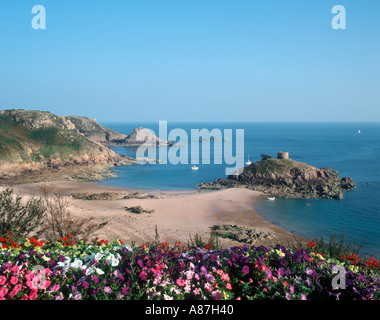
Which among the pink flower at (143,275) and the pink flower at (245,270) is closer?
the pink flower at (143,275)

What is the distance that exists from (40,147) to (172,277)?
2394 inches

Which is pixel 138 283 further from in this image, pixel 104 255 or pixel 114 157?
pixel 114 157

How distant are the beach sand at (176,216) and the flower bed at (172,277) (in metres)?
14.2

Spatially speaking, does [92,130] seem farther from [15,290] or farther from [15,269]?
[15,290]

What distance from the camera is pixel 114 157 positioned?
246ft

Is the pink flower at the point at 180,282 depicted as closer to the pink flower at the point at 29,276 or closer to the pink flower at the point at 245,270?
the pink flower at the point at 245,270

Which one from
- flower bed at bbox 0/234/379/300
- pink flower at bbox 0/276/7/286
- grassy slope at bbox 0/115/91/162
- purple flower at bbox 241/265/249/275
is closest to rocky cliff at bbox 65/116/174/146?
grassy slope at bbox 0/115/91/162

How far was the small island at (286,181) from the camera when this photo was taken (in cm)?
4238

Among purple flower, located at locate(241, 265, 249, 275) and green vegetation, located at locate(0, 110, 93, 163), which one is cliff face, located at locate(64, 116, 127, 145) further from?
purple flower, located at locate(241, 265, 249, 275)


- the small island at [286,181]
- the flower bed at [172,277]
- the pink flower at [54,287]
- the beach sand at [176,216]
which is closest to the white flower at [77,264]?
the flower bed at [172,277]

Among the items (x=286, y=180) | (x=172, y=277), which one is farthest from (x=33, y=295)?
(x=286, y=180)

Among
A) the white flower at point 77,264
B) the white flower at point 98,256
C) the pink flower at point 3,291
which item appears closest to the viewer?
the pink flower at point 3,291

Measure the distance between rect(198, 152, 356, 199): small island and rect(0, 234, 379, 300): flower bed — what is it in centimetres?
3729

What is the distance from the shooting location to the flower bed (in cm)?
470
